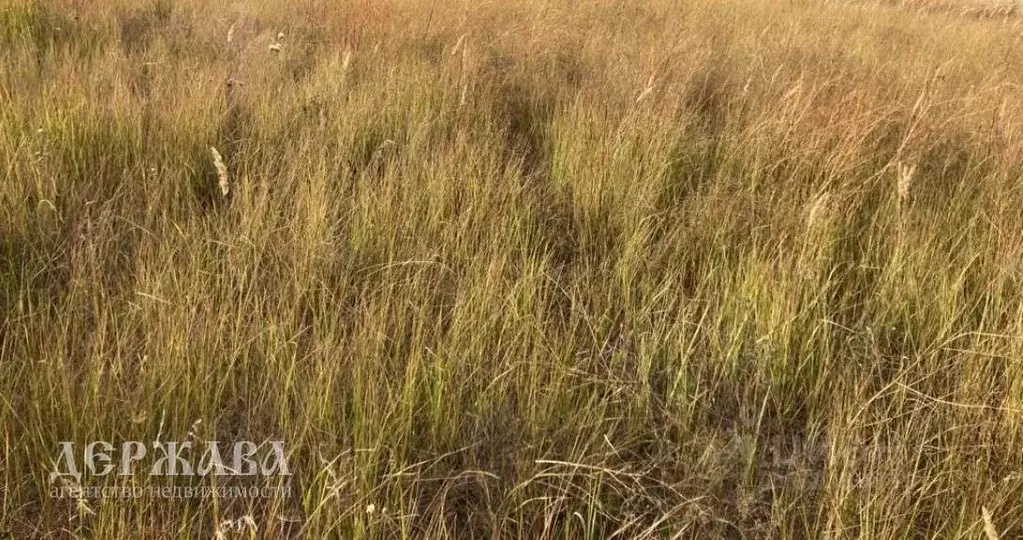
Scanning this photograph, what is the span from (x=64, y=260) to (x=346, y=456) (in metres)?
1.15

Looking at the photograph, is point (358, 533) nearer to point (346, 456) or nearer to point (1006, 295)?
point (346, 456)

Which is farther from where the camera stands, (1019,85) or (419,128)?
(1019,85)

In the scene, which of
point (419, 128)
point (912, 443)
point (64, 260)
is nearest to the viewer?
point (912, 443)

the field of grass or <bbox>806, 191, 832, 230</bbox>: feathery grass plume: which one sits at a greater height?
<bbox>806, 191, 832, 230</bbox>: feathery grass plume

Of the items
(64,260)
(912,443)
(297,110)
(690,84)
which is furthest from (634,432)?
(690,84)

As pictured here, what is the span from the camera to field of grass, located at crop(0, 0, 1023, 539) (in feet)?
4.02

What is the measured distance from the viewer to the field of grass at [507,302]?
1226 mm

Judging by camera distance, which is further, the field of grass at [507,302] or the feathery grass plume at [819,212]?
the feathery grass plume at [819,212]

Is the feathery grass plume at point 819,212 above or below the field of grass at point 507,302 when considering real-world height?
above

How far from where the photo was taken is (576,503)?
48.8 inches

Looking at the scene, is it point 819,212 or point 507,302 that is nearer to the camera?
point 507,302

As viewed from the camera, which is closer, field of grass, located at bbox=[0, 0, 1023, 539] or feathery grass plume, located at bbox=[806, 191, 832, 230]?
field of grass, located at bbox=[0, 0, 1023, 539]

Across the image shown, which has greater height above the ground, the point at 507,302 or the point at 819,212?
the point at 819,212

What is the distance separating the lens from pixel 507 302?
1.67 m
